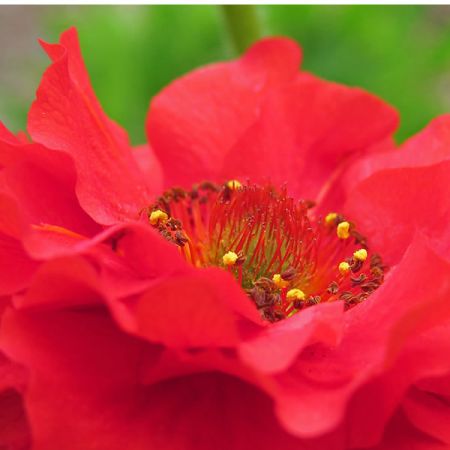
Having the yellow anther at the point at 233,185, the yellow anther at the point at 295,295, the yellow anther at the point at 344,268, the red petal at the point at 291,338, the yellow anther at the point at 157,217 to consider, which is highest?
the red petal at the point at 291,338

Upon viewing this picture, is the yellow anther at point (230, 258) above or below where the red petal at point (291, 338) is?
below

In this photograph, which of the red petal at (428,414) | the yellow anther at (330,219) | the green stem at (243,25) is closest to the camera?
the red petal at (428,414)

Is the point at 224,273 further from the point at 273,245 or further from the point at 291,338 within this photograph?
the point at 273,245

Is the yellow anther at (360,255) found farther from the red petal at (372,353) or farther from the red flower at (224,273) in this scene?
the red petal at (372,353)

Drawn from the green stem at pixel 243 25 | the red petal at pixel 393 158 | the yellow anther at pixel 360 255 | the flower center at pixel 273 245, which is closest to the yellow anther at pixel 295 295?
the flower center at pixel 273 245

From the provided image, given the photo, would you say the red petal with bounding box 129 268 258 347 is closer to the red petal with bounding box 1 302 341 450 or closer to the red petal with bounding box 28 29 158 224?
the red petal with bounding box 1 302 341 450


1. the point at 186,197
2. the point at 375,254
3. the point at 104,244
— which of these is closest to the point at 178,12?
the point at 186,197

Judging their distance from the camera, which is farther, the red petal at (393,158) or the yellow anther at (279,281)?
the red petal at (393,158)
